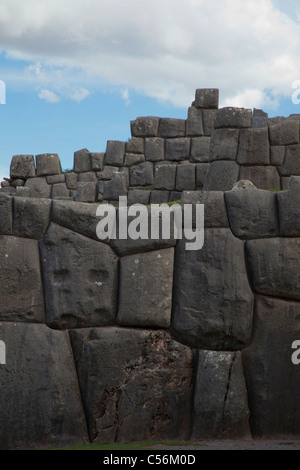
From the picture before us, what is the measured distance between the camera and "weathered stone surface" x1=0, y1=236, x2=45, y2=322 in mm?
6121

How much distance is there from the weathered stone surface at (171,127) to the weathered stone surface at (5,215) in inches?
573

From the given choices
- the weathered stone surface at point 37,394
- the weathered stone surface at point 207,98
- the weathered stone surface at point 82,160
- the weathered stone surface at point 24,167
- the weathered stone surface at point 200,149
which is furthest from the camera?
the weathered stone surface at point 24,167

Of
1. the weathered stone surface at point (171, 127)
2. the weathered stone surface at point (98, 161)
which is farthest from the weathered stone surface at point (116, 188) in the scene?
the weathered stone surface at point (98, 161)

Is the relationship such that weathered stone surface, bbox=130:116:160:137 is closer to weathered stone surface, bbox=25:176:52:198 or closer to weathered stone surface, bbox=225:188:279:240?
weathered stone surface, bbox=25:176:52:198

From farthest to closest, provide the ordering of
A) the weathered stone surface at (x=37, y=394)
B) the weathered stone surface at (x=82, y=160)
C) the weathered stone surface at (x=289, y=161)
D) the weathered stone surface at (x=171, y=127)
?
the weathered stone surface at (x=82, y=160)
the weathered stone surface at (x=171, y=127)
the weathered stone surface at (x=289, y=161)
the weathered stone surface at (x=37, y=394)

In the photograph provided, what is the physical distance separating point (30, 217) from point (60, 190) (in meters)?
15.6

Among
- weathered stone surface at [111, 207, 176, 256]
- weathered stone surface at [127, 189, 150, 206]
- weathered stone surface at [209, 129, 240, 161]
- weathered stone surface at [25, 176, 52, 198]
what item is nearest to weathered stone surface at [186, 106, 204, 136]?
weathered stone surface at [127, 189, 150, 206]

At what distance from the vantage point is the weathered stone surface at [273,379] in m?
6.39

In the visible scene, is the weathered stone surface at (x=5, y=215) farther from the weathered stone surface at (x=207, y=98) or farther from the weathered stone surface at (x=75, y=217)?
the weathered stone surface at (x=207, y=98)

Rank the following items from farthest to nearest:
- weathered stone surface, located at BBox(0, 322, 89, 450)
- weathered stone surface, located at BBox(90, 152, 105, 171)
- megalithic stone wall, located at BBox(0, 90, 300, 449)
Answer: weathered stone surface, located at BBox(90, 152, 105, 171)
megalithic stone wall, located at BBox(0, 90, 300, 449)
weathered stone surface, located at BBox(0, 322, 89, 450)

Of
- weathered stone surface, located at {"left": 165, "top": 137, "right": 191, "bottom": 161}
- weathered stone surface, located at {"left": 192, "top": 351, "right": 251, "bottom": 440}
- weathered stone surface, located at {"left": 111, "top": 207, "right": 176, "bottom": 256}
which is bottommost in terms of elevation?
weathered stone surface, located at {"left": 192, "top": 351, "right": 251, "bottom": 440}

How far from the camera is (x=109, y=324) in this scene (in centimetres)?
633

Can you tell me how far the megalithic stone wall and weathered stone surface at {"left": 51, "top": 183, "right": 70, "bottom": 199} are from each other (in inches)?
604

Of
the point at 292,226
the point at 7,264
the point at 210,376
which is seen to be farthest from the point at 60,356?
the point at 292,226
